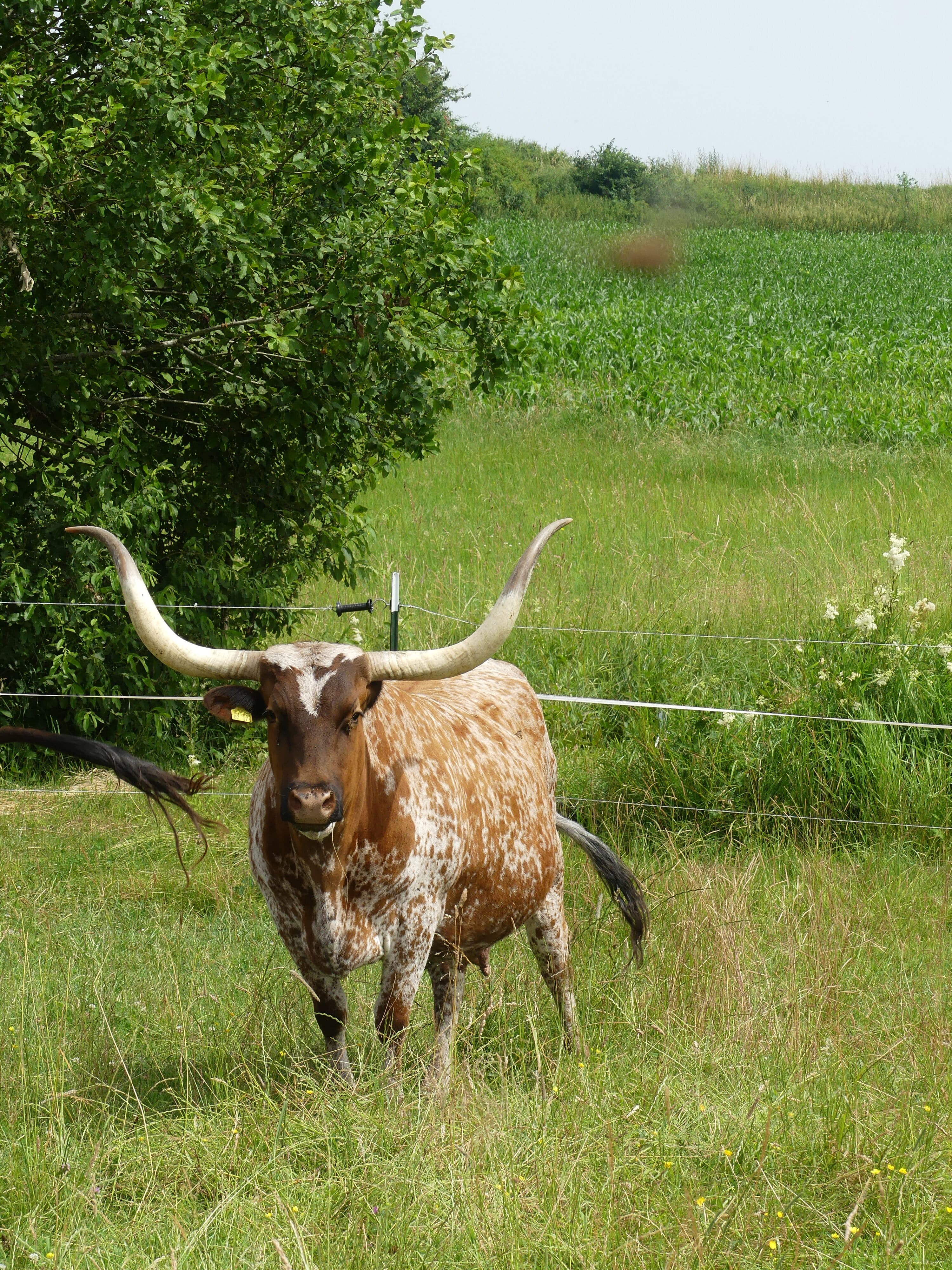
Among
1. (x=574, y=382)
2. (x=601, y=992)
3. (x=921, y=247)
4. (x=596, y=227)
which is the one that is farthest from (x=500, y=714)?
(x=921, y=247)

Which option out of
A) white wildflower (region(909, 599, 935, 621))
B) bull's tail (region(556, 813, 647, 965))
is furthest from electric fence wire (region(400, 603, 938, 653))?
bull's tail (region(556, 813, 647, 965))

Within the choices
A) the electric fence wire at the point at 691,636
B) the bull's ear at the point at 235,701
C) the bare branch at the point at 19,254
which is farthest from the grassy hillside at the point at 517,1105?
the bare branch at the point at 19,254

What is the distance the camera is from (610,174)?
3438 centimetres

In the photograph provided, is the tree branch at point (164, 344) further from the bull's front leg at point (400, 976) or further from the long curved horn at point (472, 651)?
the bull's front leg at point (400, 976)

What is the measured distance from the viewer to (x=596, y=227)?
103ft

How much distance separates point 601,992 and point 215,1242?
1996 millimetres

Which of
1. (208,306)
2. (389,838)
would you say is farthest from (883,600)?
(389,838)

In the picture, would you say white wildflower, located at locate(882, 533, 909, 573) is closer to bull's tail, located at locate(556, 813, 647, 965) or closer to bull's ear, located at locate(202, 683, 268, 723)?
bull's tail, located at locate(556, 813, 647, 965)

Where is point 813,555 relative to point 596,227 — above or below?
below

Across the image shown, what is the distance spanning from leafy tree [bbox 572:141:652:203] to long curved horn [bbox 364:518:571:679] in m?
28.8

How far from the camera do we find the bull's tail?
4.74 metres

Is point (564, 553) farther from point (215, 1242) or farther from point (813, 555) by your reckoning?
point (215, 1242)

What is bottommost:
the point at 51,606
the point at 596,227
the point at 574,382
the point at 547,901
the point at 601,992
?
the point at 601,992

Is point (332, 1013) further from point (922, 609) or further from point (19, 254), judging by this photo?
point (922, 609)
